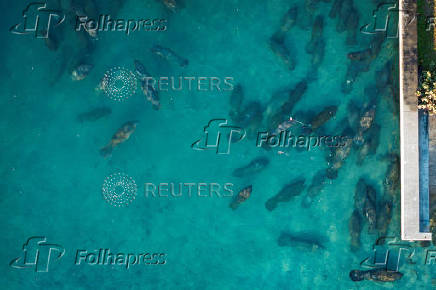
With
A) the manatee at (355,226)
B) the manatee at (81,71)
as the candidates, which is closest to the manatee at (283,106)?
the manatee at (355,226)

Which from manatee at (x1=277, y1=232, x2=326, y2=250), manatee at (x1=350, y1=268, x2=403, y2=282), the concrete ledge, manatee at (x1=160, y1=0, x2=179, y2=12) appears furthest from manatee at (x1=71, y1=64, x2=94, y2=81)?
manatee at (x1=350, y1=268, x2=403, y2=282)

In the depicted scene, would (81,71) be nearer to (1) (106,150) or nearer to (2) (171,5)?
(1) (106,150)

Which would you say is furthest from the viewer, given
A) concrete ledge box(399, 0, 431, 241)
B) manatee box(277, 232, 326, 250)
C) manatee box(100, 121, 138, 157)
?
manatee box(277, 232, 326, 250)

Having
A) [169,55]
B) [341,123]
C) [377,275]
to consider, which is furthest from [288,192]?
[169,55]

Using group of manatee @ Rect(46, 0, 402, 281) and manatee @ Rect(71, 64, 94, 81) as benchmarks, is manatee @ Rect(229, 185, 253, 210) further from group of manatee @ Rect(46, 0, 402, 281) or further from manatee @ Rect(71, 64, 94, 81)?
manatee @ Rect(71, 64, 94, 81)

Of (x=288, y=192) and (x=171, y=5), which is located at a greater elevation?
(x=171, y=5)

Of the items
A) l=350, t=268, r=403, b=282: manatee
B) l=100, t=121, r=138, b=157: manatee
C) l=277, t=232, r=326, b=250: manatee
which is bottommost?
l=350, t=268, r=403, b=282: manatee

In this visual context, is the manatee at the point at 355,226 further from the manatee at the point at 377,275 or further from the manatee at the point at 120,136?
the manatee at the point at 120,136
